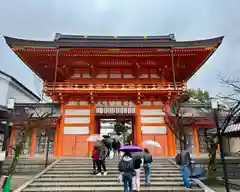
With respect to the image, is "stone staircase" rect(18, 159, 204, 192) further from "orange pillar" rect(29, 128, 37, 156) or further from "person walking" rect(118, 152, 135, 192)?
"orange pillar" rect(29, 128, 37, 156)

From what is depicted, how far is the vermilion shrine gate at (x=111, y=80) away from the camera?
16.2m

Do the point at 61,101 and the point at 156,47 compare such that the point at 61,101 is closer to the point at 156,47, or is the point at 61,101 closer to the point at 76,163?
the point at 76,163

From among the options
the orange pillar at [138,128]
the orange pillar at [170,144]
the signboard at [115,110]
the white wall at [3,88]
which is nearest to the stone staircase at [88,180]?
the orange pillar at [170,144]

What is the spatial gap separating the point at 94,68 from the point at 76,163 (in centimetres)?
838

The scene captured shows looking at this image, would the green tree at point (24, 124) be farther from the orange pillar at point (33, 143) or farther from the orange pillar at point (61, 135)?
the orange pillar at point (33, 143)

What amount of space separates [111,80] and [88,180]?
31.7 feet

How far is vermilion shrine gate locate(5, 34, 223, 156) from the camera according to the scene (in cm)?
1625

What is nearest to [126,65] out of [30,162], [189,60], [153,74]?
[153,74]

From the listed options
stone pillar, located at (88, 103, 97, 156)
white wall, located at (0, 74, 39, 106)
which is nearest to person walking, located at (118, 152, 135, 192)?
stone pillar, located at (88, 103, 97, 156)

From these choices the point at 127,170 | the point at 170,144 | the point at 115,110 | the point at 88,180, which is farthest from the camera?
the point at 115,110

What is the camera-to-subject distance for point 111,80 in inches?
721

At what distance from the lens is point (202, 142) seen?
1802cm

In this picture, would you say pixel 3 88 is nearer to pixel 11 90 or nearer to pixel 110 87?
pixel 11 90

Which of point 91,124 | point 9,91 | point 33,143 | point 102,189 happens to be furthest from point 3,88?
point 102,189
